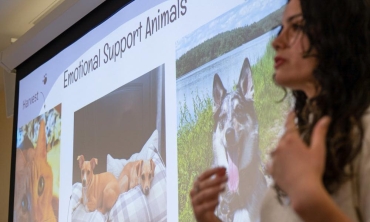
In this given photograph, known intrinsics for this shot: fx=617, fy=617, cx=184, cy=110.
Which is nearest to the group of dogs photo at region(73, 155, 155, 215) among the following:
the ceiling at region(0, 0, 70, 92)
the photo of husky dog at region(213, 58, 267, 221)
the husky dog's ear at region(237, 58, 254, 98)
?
the photo of husky dog at region(213, 58, 267, 221)

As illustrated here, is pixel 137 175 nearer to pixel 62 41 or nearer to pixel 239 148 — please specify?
pixel 239 148

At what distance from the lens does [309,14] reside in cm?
83

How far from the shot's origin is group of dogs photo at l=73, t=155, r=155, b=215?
81.9 inches

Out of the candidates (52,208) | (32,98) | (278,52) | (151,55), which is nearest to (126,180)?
(151,55)

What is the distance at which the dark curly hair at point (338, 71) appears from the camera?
28.7 inches

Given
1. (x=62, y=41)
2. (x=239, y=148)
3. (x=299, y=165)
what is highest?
(x=62, y=41)

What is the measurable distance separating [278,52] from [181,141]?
1.06 meters

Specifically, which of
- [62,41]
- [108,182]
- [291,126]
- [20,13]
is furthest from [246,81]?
[20,13]

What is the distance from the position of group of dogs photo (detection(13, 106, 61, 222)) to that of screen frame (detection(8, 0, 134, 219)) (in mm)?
77

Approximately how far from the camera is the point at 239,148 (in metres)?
1.67

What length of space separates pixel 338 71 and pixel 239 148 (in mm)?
892

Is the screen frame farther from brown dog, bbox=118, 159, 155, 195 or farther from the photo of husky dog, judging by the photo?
the photo of husky dog

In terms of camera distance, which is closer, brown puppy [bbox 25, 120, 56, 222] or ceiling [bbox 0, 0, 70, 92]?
brown puppy [bbox 25, 120, 56, 222]

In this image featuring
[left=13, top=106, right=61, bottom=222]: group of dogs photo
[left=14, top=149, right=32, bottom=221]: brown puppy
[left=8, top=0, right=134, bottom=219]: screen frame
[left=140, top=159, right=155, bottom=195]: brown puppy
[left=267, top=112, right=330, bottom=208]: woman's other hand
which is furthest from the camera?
[left=14, top=149, right=32, bottom=221]: brown puppy
